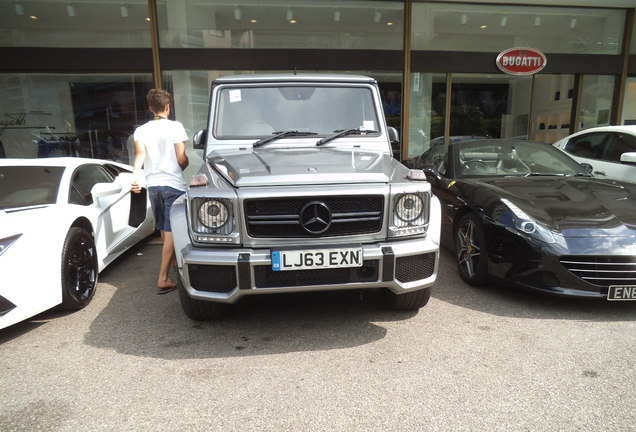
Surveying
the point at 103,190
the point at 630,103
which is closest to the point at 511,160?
the point at 103,190

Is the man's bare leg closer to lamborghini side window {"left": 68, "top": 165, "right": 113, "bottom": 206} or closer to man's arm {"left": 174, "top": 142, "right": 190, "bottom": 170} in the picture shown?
man's arm {"left": 174, "top": 142, "right": 190, "bottom": 170}

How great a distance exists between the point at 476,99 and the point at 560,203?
788 cm

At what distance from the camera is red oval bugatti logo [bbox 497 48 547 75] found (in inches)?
375

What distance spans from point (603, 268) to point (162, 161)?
148 inches

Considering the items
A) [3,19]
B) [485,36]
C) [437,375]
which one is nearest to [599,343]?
[437,375]

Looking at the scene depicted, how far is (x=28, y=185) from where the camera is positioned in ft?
13.1

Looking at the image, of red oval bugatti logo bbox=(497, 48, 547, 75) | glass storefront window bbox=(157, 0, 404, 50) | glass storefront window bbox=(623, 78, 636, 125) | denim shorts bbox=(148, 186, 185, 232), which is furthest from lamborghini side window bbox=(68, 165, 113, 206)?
glass storefront window bbox=(623, 78, 636, 125)

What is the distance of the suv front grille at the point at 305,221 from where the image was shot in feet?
9.05

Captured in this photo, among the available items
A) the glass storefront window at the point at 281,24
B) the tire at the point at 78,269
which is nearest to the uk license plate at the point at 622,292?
the tire at the point at 78,269

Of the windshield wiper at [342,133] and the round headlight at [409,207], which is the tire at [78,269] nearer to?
the windshield wiper at [342,133]

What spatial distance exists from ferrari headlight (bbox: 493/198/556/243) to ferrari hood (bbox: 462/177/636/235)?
59 mm

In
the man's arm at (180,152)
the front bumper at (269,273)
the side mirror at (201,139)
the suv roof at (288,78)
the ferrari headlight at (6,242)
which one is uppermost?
the suv roof at (288,78)

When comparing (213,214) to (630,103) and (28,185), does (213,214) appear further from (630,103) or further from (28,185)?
(630,103)

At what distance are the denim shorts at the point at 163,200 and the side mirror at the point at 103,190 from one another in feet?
1.94
